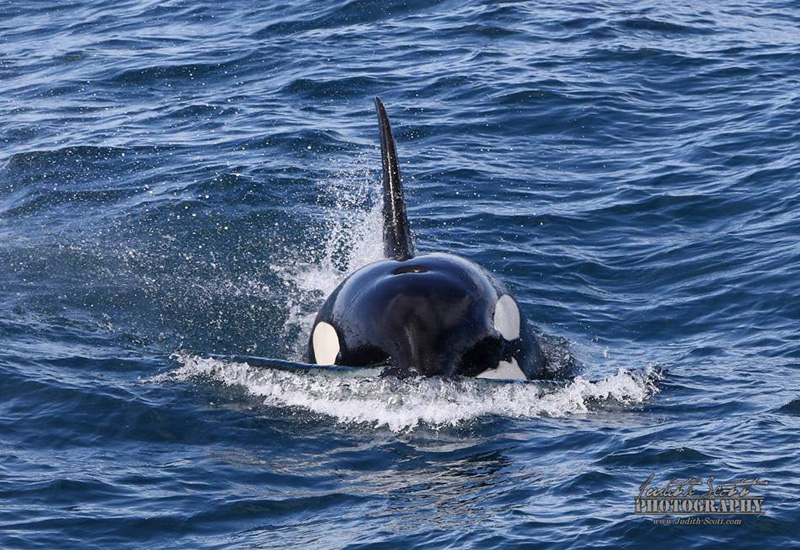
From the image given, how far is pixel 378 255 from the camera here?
15.8 m

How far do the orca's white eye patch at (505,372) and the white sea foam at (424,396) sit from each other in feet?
0.54

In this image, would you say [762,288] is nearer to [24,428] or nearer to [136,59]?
[24,428]

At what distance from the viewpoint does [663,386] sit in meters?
11.9

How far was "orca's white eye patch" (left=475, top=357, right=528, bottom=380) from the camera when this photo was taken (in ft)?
36.8

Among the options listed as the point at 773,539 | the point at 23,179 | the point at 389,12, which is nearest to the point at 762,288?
the point at 773,539

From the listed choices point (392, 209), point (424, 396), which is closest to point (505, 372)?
point (424, 396)

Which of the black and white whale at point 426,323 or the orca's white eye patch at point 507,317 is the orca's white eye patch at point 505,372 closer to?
the black and white whale at point 426,323

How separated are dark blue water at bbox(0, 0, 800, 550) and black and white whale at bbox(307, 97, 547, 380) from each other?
0.23 metres

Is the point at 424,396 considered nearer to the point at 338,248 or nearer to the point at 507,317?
the point at 507,317

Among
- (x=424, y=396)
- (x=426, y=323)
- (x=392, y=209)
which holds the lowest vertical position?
(x=424, y=396)

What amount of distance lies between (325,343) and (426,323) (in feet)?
4.09

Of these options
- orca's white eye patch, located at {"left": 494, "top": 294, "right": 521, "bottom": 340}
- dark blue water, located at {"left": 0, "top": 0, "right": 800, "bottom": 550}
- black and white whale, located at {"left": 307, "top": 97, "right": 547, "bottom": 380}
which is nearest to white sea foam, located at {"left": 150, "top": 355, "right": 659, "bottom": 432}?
dark blue water, located at {"left": 0, "top": 0, "right": 800, "bottom": 550}

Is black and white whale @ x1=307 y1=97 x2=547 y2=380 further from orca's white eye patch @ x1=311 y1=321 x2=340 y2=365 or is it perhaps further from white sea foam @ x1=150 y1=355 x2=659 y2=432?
white sea foam @ x1=150 y1=355 x2=659 y2=432

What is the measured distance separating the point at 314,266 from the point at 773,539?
8.16 m
